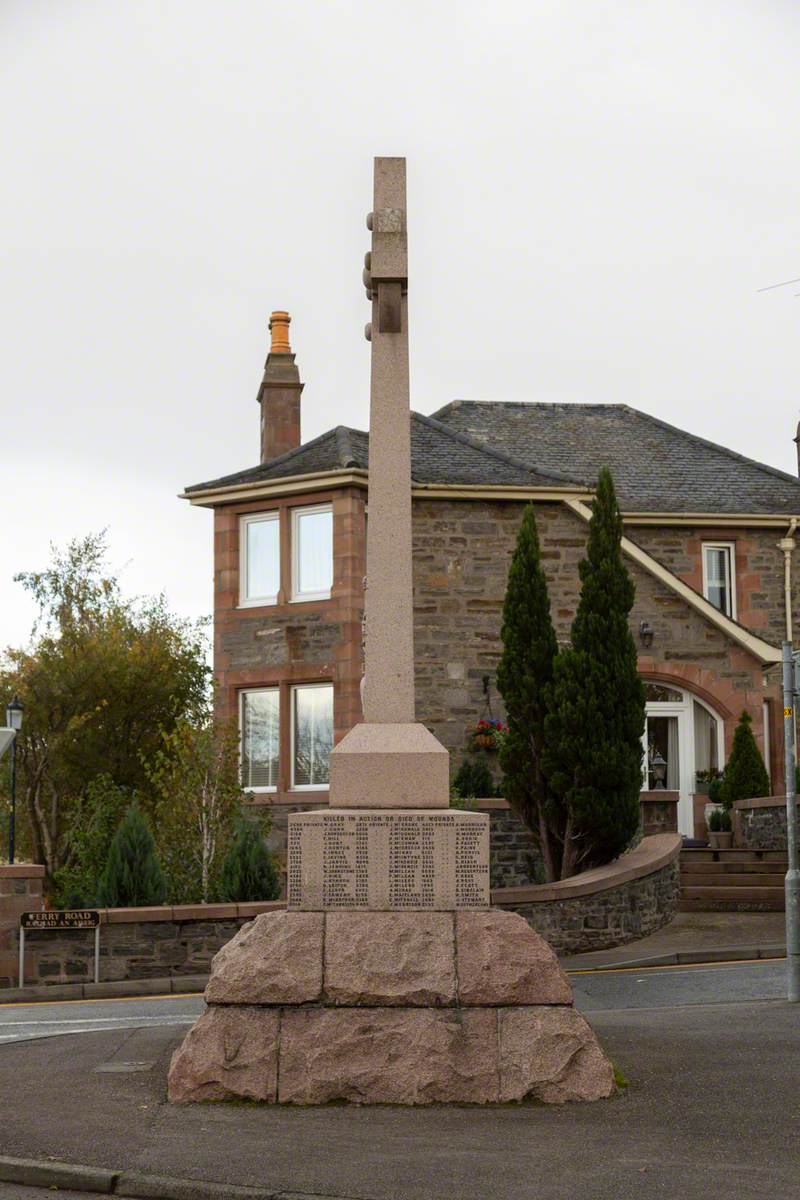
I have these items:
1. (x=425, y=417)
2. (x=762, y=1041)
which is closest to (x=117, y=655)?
(x=425, y=417)

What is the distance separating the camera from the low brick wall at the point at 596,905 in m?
19.8

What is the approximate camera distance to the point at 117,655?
34.1 meters

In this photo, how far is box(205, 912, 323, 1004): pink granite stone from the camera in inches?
350

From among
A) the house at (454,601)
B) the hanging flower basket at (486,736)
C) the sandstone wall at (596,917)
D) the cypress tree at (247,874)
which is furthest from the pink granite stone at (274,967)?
the hanging flower basket at (486,736)

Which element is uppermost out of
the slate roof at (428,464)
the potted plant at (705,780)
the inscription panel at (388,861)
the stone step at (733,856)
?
the slate roof at (428,464)

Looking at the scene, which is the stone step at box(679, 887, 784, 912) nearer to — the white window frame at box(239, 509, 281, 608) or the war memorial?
the white window frame at box(239, 509, 281, 608)

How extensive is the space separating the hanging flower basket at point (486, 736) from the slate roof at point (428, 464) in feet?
13.7

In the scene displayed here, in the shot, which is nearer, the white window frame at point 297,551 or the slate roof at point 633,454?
the white window frame at point 297,551

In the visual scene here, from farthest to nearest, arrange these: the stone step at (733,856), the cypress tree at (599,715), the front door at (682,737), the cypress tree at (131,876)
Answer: the front door at (682,737)
the stone step at (733,856)
the cypress tree at (599,715)
the cypress tree at (131,876)

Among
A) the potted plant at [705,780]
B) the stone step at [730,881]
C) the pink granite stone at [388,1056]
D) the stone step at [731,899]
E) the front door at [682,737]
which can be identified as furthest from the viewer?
the front door at [682,737]

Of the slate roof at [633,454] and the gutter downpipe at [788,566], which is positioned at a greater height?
the slate roof at [633,454]

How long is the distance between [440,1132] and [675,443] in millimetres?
26159

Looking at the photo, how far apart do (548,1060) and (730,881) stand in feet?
51.5

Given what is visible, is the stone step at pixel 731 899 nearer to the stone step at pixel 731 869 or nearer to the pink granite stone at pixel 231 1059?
the stone step at pixel 731 869
